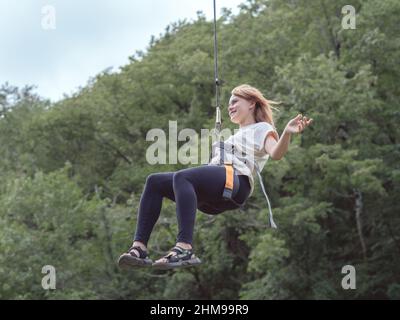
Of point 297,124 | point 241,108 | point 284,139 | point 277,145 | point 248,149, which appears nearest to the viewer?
point 297,124

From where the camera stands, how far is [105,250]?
27125mm

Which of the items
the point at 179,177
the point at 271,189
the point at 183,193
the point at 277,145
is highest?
the point at 271,189

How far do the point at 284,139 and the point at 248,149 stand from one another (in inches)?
17.7

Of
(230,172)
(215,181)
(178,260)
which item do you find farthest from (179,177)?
(178,260)

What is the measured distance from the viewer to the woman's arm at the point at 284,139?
6578 millimetres

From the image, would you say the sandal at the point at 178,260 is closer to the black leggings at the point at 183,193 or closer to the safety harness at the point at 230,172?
the black leggings at the point at 183,193

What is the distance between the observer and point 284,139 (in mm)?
6727

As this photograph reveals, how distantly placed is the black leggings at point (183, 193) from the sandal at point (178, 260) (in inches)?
3.3

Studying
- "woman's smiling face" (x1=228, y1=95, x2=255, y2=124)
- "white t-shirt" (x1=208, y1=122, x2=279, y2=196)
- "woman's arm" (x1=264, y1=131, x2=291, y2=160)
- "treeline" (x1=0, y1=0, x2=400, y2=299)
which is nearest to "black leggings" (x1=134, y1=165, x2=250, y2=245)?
"white t-shirt" (x1=208, y1=122, x2=279, y2=196)

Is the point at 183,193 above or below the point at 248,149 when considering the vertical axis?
below

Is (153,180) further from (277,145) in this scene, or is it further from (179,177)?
(277,145)

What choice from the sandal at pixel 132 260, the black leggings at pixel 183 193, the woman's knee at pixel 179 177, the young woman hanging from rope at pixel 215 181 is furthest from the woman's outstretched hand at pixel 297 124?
the sandal at pixel 132 260
